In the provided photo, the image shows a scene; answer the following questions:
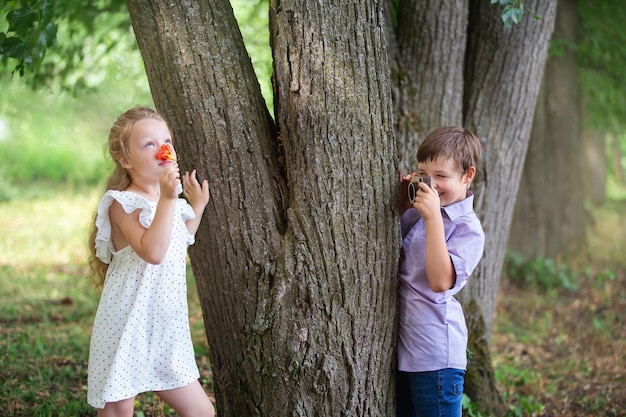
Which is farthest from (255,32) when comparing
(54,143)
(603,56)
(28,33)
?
(54,143)

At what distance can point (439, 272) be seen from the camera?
108 inches

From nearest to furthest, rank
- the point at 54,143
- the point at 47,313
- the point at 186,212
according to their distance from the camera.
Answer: the point at 186,212, the point at 47,313, the point at 54,143

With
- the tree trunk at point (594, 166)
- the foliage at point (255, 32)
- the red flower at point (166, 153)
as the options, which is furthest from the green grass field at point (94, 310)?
the foliage at point (255, 32)

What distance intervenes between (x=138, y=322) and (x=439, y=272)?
3.92 feet

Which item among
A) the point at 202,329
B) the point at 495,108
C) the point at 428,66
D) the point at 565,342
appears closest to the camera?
the point at 428,66

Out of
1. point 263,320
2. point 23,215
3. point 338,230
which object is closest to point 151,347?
point 263,320

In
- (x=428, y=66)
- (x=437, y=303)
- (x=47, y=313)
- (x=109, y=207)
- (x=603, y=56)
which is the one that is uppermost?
(x=603, y=56)

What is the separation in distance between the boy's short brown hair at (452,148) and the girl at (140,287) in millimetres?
1047

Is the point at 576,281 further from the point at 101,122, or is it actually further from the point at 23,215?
the point at 101,122

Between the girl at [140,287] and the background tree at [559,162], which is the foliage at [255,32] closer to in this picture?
the background tree at [559,162]

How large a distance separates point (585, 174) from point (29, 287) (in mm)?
12049

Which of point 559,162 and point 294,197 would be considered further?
point 559,162

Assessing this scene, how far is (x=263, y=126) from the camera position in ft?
9.95

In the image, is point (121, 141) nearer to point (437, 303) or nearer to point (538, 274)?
point (437, 303)
